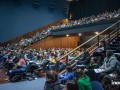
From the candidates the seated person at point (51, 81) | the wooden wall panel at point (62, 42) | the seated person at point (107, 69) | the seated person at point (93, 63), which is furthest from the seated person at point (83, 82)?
the wooden wall panel at point (62, 42)

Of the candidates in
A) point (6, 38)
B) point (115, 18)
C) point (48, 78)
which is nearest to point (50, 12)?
point (6, 38)

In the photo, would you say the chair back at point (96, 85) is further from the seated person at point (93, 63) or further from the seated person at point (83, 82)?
the seated person at point (93, 63)

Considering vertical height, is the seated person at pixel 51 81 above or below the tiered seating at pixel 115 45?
below

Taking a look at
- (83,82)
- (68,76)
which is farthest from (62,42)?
(83,82)

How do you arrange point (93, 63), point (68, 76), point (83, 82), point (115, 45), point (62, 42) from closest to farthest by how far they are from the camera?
1. point (83, 82)
2. point (68, 76)
3. point (93, 63)
4. point (115, 45)
5. point (62, 42)

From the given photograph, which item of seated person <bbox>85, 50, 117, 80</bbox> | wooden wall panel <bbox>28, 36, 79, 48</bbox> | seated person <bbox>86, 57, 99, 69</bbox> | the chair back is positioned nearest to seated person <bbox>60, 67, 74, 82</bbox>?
seated person <bbox>86, 57, 99, 69</bbox>

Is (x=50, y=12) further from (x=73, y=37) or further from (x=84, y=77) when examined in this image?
(x=84, y=77)

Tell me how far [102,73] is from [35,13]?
→ 61.2 feet

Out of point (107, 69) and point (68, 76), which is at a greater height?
point (107, 69)

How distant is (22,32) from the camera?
73.4ft

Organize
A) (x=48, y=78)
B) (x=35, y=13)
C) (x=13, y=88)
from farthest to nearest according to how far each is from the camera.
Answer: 1. (x=35, y=13)
2. (x=13, y=88)
3. (x=48, y=78)

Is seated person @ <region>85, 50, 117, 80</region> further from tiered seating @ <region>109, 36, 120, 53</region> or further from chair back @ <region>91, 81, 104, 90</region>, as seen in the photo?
tiered seating @ <region>109, 36, 120, 53</region>

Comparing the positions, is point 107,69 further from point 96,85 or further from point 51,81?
point 51,81

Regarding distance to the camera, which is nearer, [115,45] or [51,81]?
[51,81]
